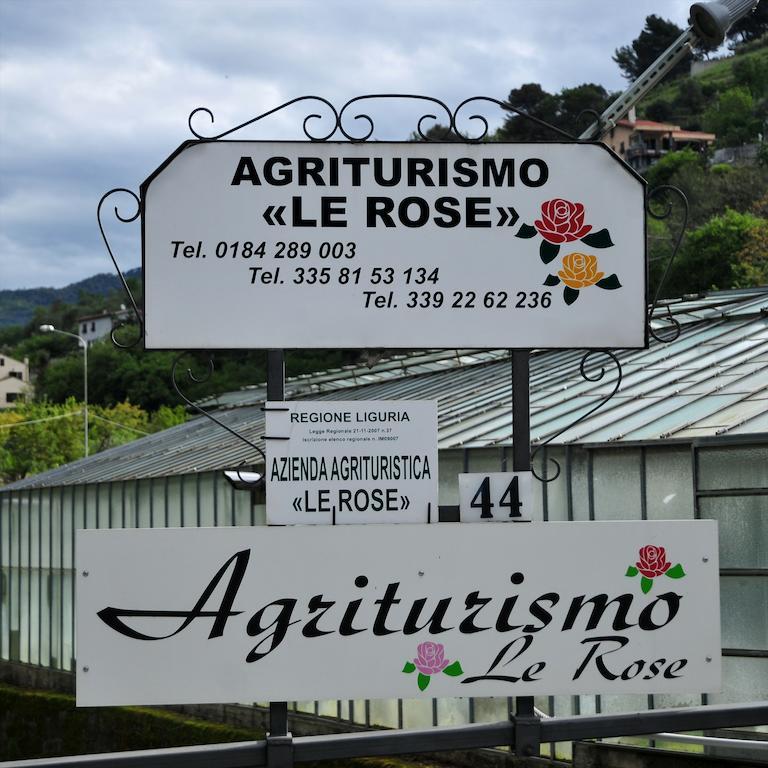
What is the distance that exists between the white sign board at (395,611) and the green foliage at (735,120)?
414ft

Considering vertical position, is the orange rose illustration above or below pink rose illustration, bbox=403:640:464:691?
above

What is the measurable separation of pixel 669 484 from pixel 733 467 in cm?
80

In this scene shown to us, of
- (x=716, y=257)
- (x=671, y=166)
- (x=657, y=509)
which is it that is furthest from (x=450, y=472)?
(x=671, y=166)

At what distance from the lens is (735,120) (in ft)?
426

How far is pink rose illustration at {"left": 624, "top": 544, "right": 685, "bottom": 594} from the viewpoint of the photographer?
738cm

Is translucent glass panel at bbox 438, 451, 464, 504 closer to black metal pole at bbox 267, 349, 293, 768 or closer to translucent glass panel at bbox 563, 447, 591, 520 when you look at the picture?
translucent glass panel at bbox 563, 447, 591, 520

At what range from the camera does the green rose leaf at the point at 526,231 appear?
7.57 metres

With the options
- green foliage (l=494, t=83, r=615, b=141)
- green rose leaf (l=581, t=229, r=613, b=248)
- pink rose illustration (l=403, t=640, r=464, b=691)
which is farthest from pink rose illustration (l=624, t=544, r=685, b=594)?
green foliage (l=494, t=83, r=615, b=141)

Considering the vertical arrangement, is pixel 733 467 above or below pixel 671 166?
below

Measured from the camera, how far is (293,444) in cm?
725

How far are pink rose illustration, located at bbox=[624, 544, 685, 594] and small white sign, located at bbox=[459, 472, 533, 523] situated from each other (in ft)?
2.22

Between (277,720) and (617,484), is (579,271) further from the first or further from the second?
(617,484)

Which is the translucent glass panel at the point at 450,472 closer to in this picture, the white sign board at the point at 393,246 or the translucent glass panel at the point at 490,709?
the translucent glass panel at the point at 490,709

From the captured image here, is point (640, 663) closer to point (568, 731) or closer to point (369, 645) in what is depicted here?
point (568, 731)
